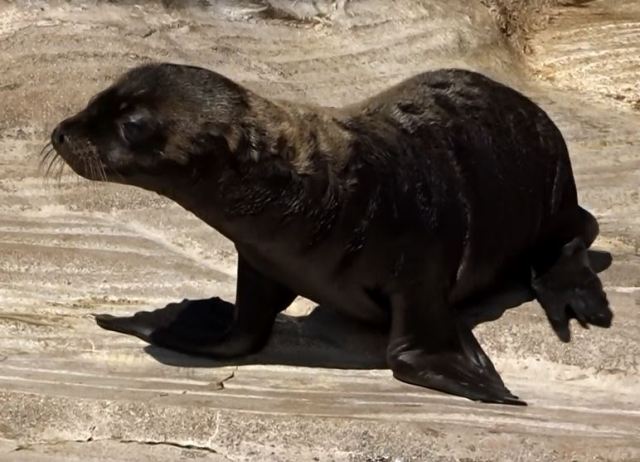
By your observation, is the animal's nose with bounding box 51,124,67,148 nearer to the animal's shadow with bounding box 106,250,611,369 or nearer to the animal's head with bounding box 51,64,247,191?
the animal's head with bounding box 51,64,247,191

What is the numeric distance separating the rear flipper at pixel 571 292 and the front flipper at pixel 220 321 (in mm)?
868

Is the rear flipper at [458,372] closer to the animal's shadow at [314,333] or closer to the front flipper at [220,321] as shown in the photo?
the animal's shadow at [314,333]

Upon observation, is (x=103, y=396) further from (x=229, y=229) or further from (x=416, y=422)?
(x=416, y=422)

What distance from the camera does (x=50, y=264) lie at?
5395mm

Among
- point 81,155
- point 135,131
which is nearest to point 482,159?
point 135,131

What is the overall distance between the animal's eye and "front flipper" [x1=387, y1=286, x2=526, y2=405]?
91 cm

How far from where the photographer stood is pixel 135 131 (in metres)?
3.96

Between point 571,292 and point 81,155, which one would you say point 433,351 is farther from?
point 81,155

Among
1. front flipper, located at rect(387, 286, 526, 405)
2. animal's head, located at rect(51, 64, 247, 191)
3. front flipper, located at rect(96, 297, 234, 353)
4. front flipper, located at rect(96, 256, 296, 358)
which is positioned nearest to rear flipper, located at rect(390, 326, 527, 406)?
front flipper, located at rect(387, 286, 526, 405)

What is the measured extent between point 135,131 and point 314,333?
104cm

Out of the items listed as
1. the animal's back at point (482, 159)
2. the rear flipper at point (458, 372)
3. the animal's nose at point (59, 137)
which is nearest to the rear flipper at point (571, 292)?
the animal's back at point (482, 159)

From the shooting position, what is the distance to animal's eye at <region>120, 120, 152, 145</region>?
3947mm

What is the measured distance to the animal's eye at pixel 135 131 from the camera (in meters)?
3.95

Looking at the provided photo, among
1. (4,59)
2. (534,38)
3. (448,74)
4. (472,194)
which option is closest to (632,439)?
(472,194)
